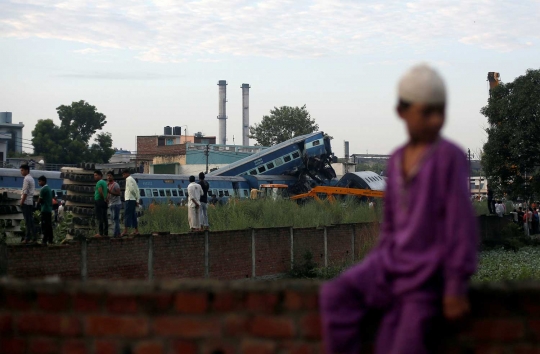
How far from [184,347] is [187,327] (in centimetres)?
10

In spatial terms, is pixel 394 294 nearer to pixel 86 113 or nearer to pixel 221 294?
pixel 221 294

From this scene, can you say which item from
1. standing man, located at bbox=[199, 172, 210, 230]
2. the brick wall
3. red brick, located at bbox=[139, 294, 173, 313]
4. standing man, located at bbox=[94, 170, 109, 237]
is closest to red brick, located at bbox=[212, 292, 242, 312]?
the brick wall

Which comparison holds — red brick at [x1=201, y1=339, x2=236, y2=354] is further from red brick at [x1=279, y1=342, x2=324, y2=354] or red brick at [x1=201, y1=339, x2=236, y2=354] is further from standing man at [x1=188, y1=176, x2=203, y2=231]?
standing man at [x1=188, y1=176, x2=203, y2=231]

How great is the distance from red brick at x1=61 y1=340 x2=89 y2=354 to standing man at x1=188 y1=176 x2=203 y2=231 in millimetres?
14907

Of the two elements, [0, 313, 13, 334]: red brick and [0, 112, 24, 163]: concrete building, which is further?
[0, 112, 24, 163]: concrete building

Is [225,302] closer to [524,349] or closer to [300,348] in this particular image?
[300,348]

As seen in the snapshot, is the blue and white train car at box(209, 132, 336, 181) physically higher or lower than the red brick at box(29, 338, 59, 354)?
higher

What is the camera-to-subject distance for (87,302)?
425cm

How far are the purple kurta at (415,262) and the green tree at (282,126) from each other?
105 metres

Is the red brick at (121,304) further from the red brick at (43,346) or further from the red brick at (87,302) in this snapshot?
the red brick at (43,346)

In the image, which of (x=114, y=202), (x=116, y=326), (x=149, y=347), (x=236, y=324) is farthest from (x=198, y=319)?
(x=114, y=202)

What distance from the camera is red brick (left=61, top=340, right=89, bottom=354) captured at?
169 inches

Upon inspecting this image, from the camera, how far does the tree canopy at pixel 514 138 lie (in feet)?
132

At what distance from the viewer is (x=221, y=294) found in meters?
4.04
